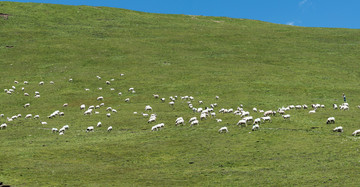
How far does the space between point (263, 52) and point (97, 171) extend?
6246 centimetres

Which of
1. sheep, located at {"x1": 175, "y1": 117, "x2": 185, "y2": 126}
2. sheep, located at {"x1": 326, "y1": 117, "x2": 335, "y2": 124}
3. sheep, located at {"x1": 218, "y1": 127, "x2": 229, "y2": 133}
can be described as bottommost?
sheep, located at {"x1": 218, "y1": 127, "x2": 229, "y2": 133}

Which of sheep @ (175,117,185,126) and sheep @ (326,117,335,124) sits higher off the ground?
sheep @ (175,117,185,126)

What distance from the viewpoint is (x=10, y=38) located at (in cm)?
8644

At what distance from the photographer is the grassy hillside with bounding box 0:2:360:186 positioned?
91.8ft

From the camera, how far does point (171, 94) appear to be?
5872 cm

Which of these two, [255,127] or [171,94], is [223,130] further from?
[171,94]

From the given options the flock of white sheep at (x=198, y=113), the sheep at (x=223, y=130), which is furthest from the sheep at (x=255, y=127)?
the sheep at (x=223, y=130)

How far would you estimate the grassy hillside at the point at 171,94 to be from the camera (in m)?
28.0

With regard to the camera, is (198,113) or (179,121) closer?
(179,121)

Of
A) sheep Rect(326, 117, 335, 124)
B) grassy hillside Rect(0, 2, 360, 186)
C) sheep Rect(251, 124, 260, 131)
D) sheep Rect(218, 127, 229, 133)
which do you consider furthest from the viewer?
sheep Rect(326, 117, 335, 124)

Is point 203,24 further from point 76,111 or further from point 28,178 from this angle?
point 28,178

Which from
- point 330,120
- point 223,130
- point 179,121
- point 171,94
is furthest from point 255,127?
point 171,94

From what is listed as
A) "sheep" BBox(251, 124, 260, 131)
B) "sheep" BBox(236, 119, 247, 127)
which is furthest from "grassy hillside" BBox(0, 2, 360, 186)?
"sheep" BBox(236, 119, 247, 127)

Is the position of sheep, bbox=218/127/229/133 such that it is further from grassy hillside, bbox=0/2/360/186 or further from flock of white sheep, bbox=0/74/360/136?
grassy hillside, bbox=0/2/360/186
